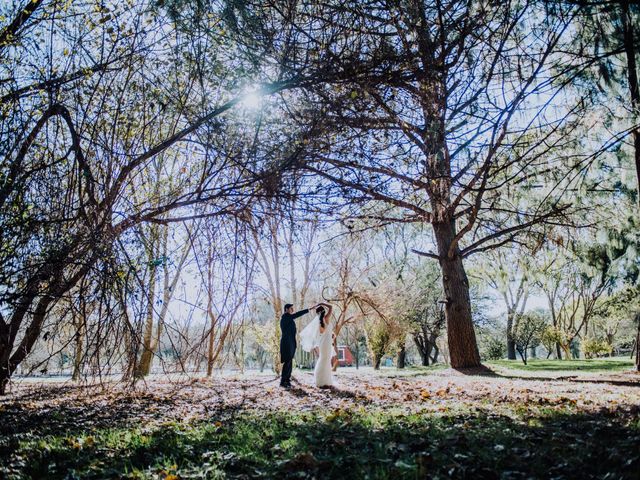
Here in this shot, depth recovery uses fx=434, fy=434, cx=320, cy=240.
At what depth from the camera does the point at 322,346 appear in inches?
395

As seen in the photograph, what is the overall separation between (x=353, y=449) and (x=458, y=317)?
30.5ft

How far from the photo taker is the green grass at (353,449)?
3.12m

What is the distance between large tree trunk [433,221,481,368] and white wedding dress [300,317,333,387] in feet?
13.1

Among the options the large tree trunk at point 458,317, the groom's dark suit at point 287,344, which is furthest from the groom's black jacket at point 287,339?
the large tree trunk at point 458,317

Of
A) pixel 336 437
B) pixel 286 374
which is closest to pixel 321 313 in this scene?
pixel 286 374

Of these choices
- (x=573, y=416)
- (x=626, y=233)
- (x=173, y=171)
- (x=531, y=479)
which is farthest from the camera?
(x=626, y=233)

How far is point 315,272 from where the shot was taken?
1927 cm

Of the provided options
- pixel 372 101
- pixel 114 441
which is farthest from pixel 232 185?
pixel 114 441

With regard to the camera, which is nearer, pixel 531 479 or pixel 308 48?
pixel 531 479

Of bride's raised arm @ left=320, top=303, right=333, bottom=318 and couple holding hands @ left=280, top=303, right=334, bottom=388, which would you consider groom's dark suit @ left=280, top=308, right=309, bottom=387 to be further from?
bride's raised arm @ left=320, top=303, right=333, bottom=318

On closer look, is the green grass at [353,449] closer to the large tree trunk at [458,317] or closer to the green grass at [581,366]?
the large tree trunk at [458,317]

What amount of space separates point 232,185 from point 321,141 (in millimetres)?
1432

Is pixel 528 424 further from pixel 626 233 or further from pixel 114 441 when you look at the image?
pixel 626 233

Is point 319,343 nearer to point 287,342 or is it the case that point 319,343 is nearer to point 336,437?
point 287,342
